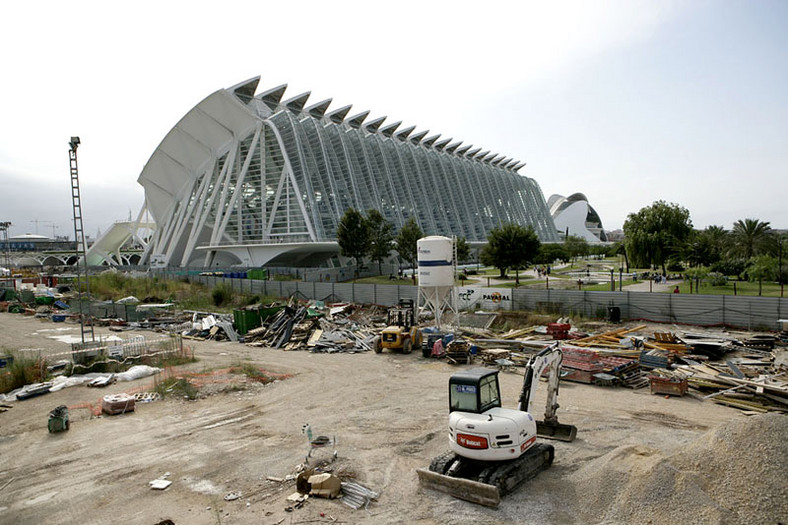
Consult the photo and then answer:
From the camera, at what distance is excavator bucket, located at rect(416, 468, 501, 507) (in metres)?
8.12

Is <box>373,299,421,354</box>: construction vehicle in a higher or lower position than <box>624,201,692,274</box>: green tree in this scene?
lower

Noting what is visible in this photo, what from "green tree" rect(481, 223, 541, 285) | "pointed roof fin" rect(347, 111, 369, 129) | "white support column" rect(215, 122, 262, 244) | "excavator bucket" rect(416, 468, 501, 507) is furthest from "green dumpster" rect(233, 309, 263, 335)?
"pointed roof fin" rect(347, 111, 369, 129)

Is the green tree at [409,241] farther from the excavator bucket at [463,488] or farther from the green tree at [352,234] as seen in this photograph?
the excavator bucket at [463,488]

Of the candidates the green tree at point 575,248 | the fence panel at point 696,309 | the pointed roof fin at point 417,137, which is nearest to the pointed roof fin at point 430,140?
the pointed roof fin at point 417,137

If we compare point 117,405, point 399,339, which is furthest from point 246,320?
point 117,405

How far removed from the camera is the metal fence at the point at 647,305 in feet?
71.2

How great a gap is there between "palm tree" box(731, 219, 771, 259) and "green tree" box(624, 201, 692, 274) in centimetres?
633

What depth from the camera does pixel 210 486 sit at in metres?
9.47

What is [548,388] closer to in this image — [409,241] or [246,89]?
[409,241]

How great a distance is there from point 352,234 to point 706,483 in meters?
42.4

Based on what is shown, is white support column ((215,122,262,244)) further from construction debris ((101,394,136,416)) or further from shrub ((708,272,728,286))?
shrub ((708,272,728,286))

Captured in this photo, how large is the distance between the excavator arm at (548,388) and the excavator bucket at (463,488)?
1978 millimetres

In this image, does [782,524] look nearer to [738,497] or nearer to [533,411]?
[738,497]

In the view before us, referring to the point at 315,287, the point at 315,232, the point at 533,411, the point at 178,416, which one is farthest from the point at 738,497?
the point at 315,232
